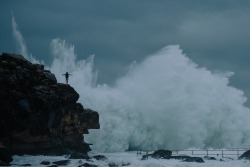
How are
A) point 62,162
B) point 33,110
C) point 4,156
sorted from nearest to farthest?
point 4,156, point 62,162, point 33,110

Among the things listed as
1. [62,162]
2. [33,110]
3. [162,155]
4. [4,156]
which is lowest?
[62,162]

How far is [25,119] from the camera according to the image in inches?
1516

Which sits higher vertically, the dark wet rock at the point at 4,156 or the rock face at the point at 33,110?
the rock face at the point at 33,110

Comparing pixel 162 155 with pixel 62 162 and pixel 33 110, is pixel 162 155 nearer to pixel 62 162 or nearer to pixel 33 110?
pixel 62 162

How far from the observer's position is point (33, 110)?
38906 millimetres

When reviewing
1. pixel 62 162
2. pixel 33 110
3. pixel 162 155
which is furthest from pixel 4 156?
pixel 162 155

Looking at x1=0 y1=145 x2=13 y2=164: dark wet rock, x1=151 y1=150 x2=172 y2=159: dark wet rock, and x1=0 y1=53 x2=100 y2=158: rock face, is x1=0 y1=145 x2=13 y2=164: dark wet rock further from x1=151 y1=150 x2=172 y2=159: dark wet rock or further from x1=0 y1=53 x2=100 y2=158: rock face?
x1=151 y1=150 x2=172 y2=159: dark wet rock

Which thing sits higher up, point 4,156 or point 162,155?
point 162,155

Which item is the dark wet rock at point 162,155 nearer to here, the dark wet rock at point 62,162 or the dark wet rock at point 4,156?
the dark wet rock at point 62,162

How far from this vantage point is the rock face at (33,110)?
3809 cm

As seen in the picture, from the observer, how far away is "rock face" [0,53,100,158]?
38094mm

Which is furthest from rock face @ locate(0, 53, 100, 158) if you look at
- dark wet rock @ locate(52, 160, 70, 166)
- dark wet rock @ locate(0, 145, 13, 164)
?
dark wet rock @ locate(52, 160, 70, 166)

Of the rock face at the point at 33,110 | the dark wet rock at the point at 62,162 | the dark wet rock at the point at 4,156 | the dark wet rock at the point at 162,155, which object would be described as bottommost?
the dark wet rock at the point at 62,162

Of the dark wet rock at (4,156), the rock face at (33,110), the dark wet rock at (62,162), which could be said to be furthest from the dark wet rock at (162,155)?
the dark wet rock at (4,156)
